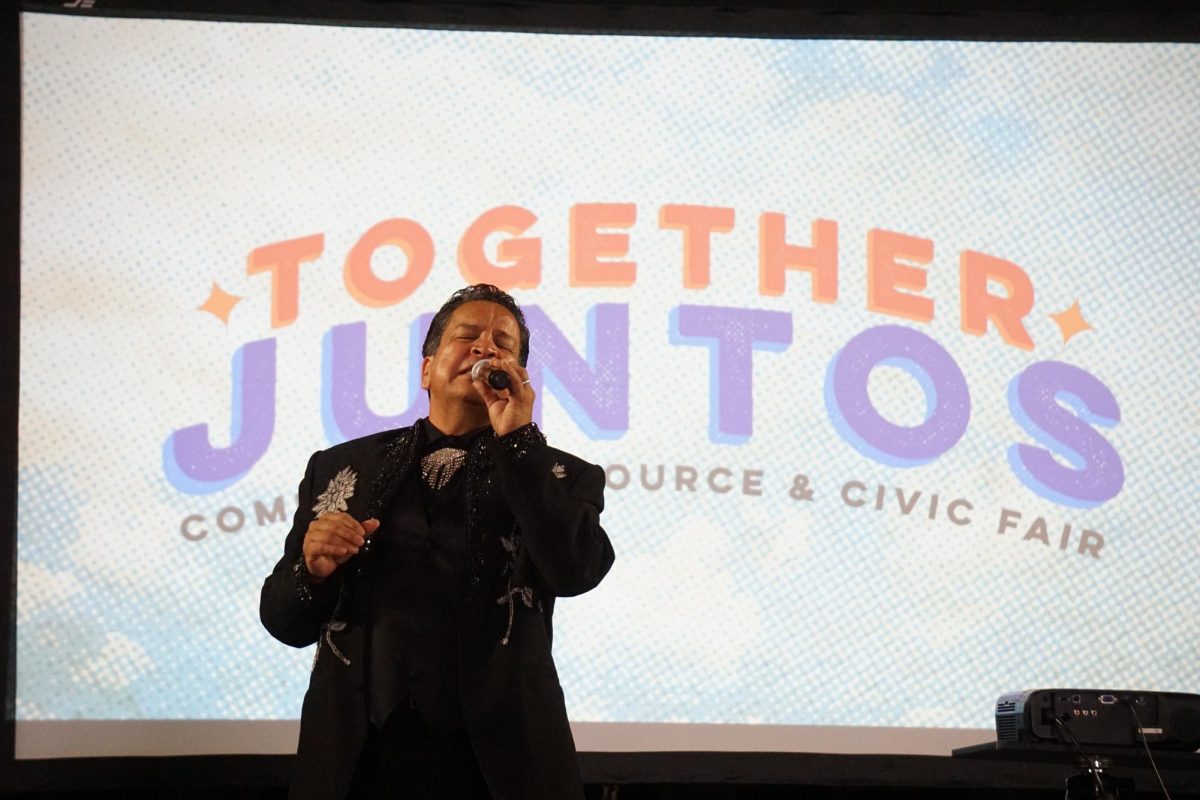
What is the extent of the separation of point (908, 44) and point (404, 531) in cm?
218

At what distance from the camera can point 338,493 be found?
2.05 m

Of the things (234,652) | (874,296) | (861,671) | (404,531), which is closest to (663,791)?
(861,671)

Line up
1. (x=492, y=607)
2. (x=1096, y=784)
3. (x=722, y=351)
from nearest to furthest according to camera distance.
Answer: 1. (x=492, y=607)
2. (x=1096, y=784)
3. (x=722, y=351)

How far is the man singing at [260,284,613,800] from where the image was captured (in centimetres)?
188

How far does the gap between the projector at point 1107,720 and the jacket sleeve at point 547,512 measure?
0.93 metres

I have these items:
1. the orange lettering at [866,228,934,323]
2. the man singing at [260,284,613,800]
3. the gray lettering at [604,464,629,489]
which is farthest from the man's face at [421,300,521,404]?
the orange lettering at [866,228,934,323]

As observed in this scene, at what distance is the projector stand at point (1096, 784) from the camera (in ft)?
7.93

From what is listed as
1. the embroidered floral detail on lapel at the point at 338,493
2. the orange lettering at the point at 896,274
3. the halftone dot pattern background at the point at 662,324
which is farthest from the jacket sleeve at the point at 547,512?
the orange lettering at the point at 896,274

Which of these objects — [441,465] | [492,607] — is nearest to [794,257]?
[441,465]

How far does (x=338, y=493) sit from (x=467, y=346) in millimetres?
284

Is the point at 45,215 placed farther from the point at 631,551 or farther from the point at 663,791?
the point at 663,791

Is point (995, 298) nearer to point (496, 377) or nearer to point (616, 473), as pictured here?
point (616, 473)

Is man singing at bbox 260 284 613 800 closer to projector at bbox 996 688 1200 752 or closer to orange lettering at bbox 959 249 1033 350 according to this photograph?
projector at bbox 996 688 1200 752

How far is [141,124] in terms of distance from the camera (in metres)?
3.48
